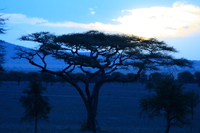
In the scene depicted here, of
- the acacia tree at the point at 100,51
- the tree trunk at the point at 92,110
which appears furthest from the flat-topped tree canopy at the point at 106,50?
the tree trunk at the point at 92,110

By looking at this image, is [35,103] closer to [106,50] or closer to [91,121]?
[91,121]

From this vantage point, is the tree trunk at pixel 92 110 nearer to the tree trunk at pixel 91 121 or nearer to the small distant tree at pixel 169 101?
the tree trunk at pixel 91 121

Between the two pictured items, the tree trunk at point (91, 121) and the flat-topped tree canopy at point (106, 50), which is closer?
the flat-topped tree canopy at point (106, 50)

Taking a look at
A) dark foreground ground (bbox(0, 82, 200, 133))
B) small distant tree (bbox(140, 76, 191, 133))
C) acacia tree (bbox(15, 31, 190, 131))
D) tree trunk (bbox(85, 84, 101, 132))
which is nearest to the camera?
small distant tree (bbox(140, 76, 191, 133))

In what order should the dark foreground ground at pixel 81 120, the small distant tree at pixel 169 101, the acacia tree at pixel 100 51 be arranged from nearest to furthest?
1. the small distant tree at pixel 169 101
2. the acacia tree at pixel 100 51
3. the dark foreground ground at pixel 81 120

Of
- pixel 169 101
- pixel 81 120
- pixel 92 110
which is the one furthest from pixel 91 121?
pixel 81 120

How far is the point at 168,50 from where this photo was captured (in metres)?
17.3

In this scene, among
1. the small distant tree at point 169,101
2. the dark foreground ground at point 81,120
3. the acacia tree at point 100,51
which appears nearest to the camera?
the small distant tree at point 169,101

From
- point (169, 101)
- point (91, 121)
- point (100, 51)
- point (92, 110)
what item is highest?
point (100, 51)

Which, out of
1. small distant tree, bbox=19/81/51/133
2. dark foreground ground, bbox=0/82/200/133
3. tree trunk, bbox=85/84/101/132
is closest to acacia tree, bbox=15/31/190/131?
tree trunk, bbox=85/84/101/132

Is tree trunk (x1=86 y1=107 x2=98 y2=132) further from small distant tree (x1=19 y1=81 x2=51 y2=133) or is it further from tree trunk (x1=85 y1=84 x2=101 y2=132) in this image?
small distant tree (x1=19 y1=81 x2=51 y2=133)

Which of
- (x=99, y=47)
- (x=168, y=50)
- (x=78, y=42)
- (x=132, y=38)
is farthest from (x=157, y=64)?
(x=78, y=42)

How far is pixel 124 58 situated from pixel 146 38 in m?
1.79

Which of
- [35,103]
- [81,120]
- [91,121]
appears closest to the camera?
[35,103]
